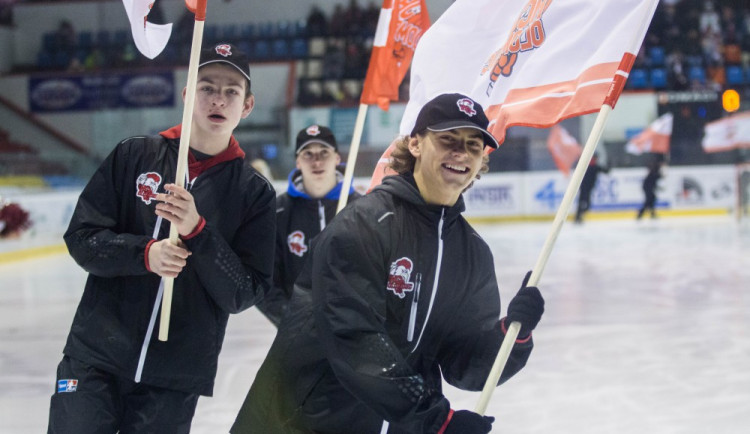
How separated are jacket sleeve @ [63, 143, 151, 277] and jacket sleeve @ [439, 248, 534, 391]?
940 millimetres

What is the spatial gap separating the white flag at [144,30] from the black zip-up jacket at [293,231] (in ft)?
5.84

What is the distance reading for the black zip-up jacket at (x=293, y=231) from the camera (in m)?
4.51

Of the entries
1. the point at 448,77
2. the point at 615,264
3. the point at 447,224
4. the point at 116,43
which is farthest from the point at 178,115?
the point at 447,224

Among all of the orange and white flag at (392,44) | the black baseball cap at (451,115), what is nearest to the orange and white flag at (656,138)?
the orange and white flag at (392,44)

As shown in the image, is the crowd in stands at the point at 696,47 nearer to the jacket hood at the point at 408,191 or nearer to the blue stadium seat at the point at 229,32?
the blue stadium seat at the point at 229,32

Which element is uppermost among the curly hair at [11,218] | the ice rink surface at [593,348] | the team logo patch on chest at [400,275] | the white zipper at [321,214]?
the team logo patch on chest at [400,275]

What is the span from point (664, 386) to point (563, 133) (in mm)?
13455

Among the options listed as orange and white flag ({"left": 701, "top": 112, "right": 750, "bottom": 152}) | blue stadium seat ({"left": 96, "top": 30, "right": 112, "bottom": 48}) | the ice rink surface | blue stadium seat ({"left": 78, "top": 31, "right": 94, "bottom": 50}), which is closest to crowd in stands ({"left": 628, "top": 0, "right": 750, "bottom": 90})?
orange and white flag ({"left": 701, "top": 112, "right": 750, "bottom": 152})

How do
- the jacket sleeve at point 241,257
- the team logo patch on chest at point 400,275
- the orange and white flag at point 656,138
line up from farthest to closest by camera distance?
the orange and white flag at point 656,138 < the jacket sleeve at point 241,257 < the team logo patch on chest at point 400,275

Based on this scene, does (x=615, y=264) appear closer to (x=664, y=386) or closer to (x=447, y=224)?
(x=664, y=386)

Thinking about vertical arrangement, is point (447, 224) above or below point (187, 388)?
above

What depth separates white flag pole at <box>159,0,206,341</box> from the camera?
8.59 feet

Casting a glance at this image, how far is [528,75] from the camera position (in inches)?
144

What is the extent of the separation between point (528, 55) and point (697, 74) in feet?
70.7
